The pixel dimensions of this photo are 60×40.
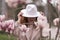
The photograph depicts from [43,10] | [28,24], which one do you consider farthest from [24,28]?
[43,10]

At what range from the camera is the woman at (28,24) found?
0.70 metres

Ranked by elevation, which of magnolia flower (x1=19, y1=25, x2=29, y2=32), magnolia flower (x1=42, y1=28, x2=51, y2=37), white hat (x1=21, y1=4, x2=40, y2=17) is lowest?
magnolia flower (x1=42, y1=28, x2=51, y2=37)

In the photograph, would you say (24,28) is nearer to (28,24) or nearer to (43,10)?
(28,24)

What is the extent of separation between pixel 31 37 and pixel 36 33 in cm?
3

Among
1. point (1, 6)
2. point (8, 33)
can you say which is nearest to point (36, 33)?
point (8, 33)

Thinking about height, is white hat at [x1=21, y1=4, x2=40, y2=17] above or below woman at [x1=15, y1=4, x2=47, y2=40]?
above

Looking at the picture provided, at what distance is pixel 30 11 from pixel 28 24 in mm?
77

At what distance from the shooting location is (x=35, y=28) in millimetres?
702

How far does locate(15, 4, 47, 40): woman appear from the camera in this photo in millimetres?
700

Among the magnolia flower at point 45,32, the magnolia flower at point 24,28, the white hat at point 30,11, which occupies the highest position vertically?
the white hat at point 30,11

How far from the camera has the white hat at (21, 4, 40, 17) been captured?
728 mm

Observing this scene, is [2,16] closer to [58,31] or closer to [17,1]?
[17,1]

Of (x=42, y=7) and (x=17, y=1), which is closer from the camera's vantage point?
(x=17, y=1)

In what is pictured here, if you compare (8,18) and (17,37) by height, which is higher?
(8,18)
